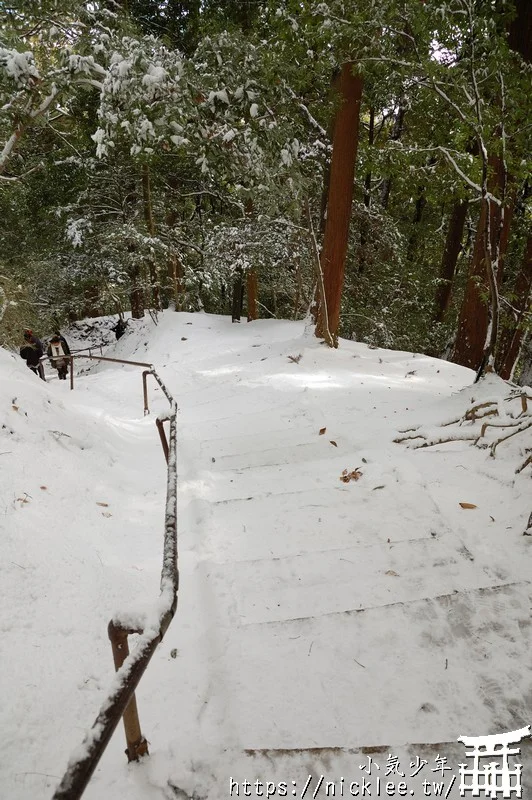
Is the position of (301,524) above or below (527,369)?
below

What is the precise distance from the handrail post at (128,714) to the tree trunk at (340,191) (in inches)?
350

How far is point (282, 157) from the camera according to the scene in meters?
5.32

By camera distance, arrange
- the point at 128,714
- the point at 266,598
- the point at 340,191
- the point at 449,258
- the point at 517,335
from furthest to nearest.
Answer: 1. the point at 449,258
2. the point at 517,335
3. the point at 340,191
4. the point at 266,598
5. the point at 128,714

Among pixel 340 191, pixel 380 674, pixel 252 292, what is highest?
pixel 340 191

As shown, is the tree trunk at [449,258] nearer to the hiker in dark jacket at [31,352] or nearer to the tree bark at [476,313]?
the tree bark at [476,313]

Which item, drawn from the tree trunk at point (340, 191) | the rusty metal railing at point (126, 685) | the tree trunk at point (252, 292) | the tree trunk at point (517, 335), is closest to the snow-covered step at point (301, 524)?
the rusty metal railing at point (126, 685)

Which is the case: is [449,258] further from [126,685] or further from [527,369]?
[126,685]

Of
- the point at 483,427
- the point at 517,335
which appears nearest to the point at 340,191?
the point at 517,335

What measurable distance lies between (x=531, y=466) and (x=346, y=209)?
717cm

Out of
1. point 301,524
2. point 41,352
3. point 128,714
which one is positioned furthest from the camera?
point 41,352

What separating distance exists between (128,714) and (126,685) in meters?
0.65

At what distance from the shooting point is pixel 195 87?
15.5 feet

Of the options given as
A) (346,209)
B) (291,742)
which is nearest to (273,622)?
(291,742)

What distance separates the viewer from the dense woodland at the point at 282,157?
500 centimetres
